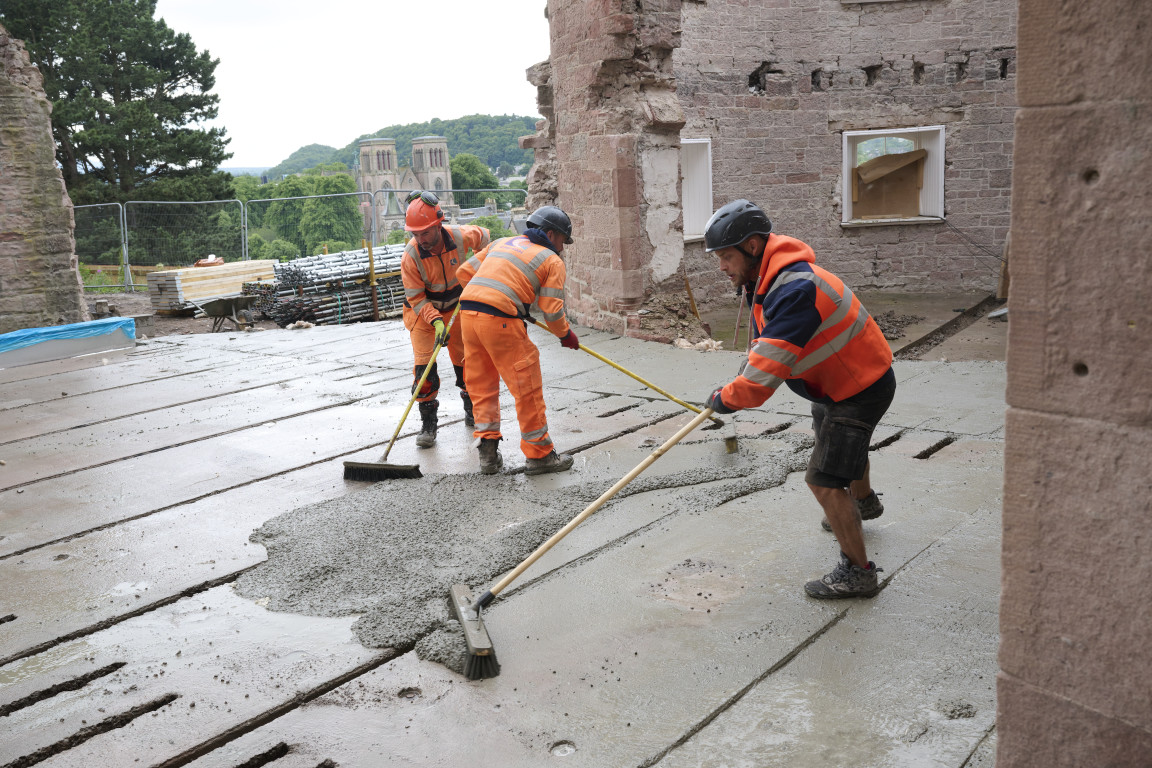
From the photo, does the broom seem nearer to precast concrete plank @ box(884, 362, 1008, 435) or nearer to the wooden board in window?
precast concrete plank @ box(884, 362, 1008, 435)

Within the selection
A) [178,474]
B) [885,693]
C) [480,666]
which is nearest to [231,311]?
[178,474]

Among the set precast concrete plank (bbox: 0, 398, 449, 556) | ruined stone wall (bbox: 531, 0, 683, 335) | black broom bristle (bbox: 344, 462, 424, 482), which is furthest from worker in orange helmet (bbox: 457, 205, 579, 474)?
ruined stone wall (bbox: 531, 0, 683, 335)

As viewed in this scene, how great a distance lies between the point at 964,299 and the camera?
14.2 metres

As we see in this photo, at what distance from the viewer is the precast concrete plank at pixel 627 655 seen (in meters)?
3.10

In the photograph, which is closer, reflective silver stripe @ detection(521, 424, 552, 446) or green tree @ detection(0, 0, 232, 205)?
reflective silver stripe @ detection(521, 424, 552, 446)

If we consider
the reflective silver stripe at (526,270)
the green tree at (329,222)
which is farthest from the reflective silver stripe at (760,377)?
the green tree at (329,222)

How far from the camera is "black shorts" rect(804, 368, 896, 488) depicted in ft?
12.3

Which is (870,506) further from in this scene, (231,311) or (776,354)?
(231,311)

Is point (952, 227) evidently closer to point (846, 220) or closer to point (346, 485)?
point (846, 220)

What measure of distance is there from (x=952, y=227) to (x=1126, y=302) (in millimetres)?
13769

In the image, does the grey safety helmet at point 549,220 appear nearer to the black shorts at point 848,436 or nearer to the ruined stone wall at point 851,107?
the black shorts at point 848,436

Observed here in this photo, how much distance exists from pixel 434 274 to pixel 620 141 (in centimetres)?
376

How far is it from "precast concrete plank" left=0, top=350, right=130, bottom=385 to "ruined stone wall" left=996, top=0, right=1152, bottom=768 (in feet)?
34.7

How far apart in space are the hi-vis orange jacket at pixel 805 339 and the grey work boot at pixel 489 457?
Answer: 2.50 meters
